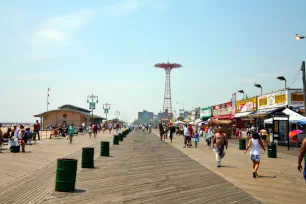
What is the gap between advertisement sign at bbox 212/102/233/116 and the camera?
5648 centimetres

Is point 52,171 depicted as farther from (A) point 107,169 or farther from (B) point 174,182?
(B) point 174,182

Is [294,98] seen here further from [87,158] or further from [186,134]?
[87,158]

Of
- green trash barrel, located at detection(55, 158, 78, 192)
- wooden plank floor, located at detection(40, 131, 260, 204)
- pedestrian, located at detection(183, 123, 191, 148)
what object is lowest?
wooden plank floor, located at detection(40, 131, 260, 204)

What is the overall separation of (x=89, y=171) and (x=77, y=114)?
68680 millimetres

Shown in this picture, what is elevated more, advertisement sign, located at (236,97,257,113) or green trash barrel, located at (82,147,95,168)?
advertisement sign, located at (236,97,257,113)

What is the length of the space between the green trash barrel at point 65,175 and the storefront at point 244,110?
3551 cm

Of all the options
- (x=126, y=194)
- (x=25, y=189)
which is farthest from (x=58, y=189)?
(x=126, y=194)

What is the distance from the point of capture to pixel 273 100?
37844 millimetres

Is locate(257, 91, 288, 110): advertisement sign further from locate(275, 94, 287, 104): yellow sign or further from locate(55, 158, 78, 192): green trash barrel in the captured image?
locate(55, 158, 78, 192): green trash barrel

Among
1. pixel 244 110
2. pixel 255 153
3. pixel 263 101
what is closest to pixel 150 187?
pixel 255 153

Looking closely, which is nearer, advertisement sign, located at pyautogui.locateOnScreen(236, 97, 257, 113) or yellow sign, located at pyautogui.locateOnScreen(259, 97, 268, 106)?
yellow sign, located at pyautogui.locateOnScreen(259, 97, 268, 106)

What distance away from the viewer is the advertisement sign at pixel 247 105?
43.9 meters

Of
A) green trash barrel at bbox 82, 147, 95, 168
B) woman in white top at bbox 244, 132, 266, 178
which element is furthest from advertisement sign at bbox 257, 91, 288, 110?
green trash barrel at bbox 82, 147, 95, 168

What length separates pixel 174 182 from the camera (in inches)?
423
